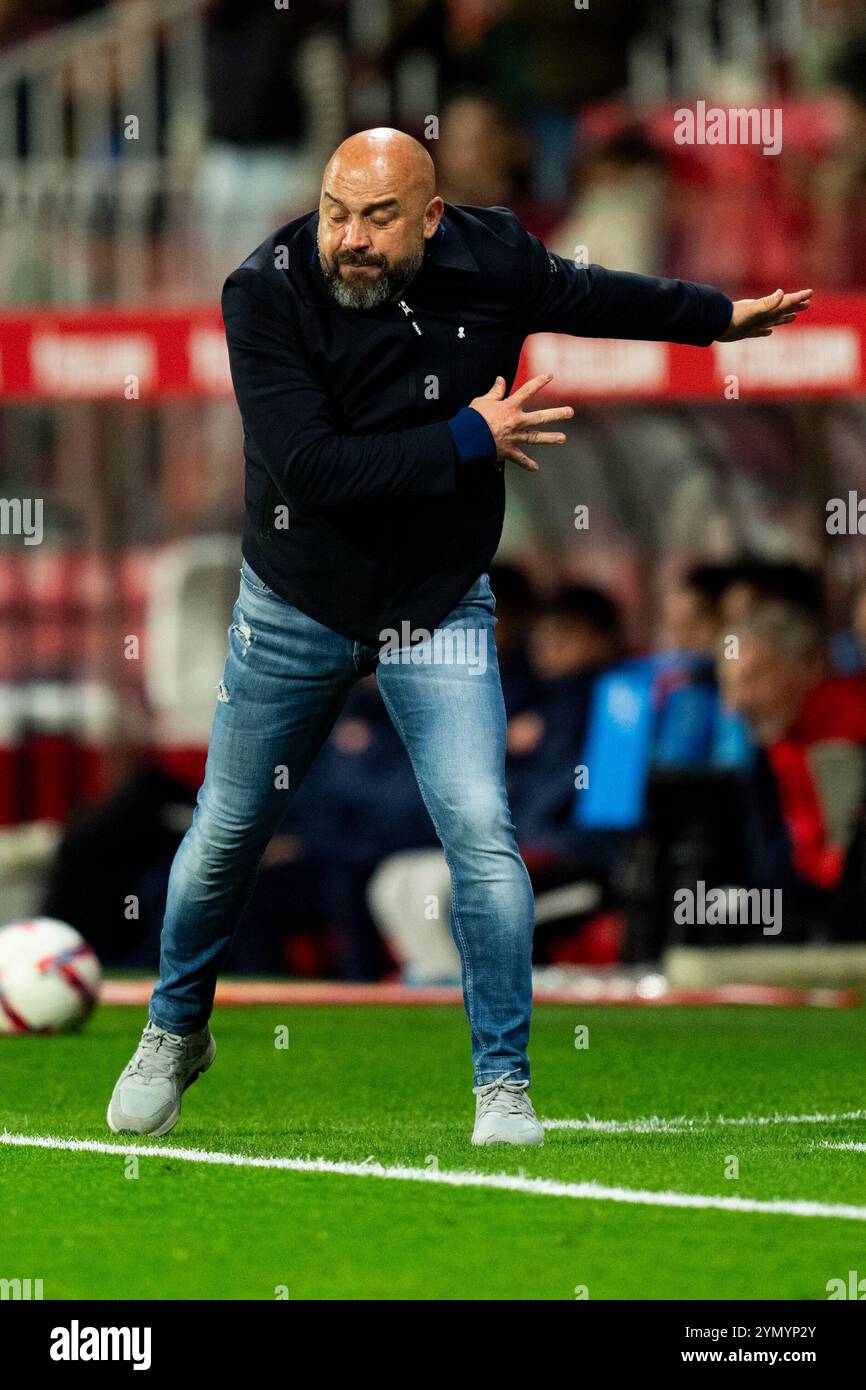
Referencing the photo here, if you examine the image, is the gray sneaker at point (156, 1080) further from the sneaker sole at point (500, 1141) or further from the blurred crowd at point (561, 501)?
the blurred crowd at point (561, 501)

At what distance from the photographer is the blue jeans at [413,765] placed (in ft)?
18.9

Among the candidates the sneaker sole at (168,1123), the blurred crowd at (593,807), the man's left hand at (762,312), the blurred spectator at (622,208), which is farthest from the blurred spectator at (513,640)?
the sneaker sole at (168,1123)

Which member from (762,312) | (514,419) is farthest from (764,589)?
(514,419)

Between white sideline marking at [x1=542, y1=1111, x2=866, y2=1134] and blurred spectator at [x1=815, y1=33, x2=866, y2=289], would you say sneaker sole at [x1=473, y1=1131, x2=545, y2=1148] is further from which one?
blurred spectator at [x1=815, y1=33, x2=866, y2=289]

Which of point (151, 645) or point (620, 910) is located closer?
point (620, 910)

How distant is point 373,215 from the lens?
564cm

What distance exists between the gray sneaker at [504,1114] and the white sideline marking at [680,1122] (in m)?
0.49

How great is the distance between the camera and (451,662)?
5.79 metres

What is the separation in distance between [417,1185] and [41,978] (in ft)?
11.3

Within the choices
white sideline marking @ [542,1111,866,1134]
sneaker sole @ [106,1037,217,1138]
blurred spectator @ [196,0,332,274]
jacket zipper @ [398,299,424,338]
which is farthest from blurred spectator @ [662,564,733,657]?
jacket zipper @ [398,299,424,338]

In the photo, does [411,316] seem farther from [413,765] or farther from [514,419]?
[413,765]

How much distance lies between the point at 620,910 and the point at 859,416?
3.92 meters
